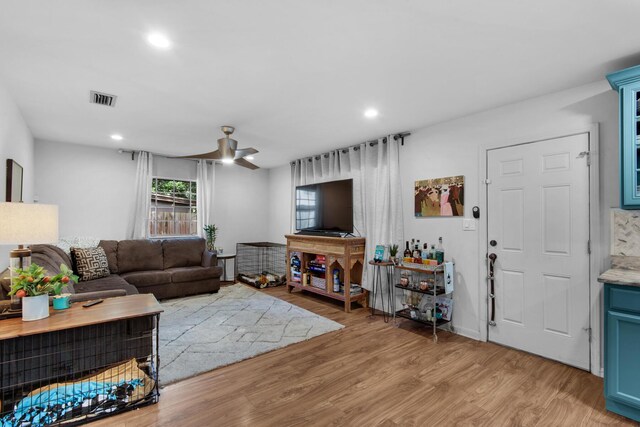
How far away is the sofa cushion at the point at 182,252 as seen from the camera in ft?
17.0

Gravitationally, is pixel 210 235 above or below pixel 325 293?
above

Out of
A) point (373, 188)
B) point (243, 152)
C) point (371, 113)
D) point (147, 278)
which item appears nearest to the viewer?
point (371, 113)

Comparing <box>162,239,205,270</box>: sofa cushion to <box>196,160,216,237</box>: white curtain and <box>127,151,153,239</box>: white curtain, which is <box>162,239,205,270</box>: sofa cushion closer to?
<box>127,151,153,239</box>: white curtain

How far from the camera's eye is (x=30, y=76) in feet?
8.17

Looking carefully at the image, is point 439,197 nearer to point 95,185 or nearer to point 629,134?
point 629,134

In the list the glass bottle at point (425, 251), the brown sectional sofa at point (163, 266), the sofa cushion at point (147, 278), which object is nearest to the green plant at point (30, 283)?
the brown sectional sofa at point (163, 266)

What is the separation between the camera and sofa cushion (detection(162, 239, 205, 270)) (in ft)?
17.0

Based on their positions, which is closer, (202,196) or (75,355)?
(75,355)

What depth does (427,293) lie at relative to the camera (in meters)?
3.37

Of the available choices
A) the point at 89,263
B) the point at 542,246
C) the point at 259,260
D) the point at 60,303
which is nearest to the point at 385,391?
the point at 542,246

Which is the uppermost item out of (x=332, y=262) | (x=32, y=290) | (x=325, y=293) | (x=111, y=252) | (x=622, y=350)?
(x=32, y=290)

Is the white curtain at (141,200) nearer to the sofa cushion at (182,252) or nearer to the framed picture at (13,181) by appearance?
the sofa cushion at (182,252)

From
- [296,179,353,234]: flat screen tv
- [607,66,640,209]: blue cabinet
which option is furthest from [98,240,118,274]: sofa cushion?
[607,66,640,209]: blue cabinet

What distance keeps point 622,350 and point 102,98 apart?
15.5ft
